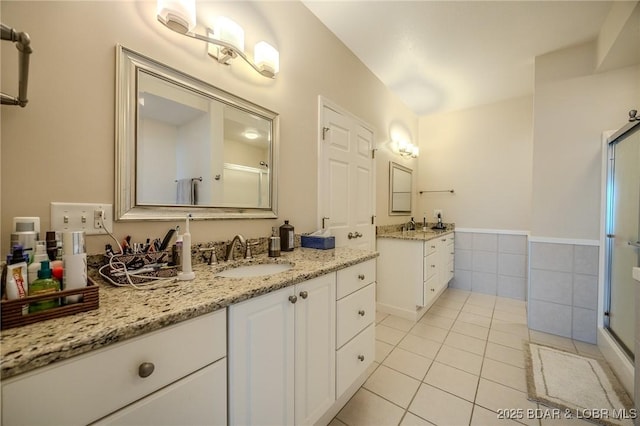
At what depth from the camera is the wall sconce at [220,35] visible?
1.03 meters

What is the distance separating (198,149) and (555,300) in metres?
3.19

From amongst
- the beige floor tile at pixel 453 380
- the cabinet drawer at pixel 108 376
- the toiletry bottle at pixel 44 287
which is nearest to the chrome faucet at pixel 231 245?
the cabinet drawer at pixel 108 376

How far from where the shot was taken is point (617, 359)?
1.66m

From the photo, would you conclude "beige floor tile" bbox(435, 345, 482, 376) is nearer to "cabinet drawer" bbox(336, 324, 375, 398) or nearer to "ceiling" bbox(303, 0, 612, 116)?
"cabinet drawer" bbox(336, 324, 375, 398)

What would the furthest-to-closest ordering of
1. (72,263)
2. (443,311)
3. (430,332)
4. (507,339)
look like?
1. (443,311)
2. (430,332)
3. (507,339)
4. (72,263)

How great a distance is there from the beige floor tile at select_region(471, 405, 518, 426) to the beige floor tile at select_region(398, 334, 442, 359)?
51 centimetres

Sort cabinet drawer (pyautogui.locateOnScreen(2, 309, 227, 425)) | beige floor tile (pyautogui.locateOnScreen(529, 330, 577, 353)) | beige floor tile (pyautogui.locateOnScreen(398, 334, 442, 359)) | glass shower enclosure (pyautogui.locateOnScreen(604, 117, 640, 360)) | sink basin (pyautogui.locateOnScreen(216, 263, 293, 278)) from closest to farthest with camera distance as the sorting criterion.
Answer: cabinet drawer (pyautogui.locateOnScreen(2, 309, 227, 425)) < sink basin (pyautogui.locateOnScreen(216, 263, 293, 278)) < glass shower enclosure (pyautogui.locateOnScreen(604, 117, 640, 360)) < beige floor tile (pyautogui.locateOnScreen(398, 334, 442, 359)) < beige floor tile (pyautogui.locateOnScreen(529, 330, 577, 353))

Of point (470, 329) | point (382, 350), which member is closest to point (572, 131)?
point (470, 329)

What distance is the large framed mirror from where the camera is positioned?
1022 mm

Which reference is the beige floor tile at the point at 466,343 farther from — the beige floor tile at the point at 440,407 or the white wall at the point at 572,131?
the white wall at the point at 572,131

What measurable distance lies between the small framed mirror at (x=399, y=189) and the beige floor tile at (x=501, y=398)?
190 centimetres

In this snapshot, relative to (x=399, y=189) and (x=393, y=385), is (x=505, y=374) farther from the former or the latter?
(x=399, y=189)

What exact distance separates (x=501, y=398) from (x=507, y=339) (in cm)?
87

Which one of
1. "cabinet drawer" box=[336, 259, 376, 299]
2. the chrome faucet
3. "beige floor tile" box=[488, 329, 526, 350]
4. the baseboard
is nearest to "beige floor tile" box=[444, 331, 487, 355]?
"beige floor tile" box=[488, 329, 526, 350]
